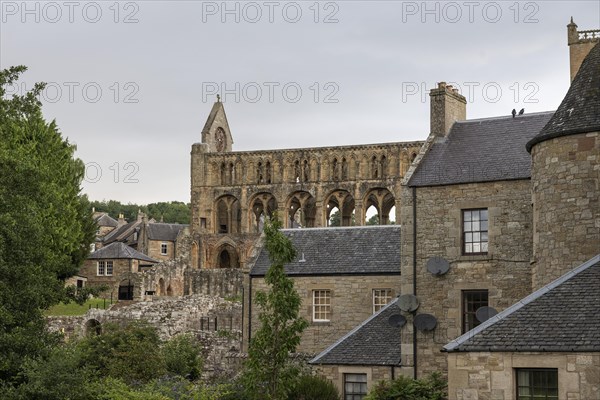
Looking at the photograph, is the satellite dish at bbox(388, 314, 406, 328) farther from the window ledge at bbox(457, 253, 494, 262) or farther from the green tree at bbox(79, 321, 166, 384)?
the green tree at bbox(79, 321, 166, 384)

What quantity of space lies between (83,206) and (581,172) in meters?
39.4

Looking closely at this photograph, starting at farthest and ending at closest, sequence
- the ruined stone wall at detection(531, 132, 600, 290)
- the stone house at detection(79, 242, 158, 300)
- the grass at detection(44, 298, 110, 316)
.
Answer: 1. the stone house at detection(79, 242, 158, 300)
2. the grass at detection(44, 298, 110, 316)
3. the ruined stone wall at detection(531, 132, 600, 290)

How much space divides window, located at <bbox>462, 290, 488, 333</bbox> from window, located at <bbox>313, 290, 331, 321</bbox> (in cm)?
952

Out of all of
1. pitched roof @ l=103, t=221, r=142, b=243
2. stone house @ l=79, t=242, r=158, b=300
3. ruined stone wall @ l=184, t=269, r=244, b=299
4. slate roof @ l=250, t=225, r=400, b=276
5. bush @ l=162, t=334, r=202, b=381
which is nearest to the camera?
slate roof @ l=250, t=225, r=400, b=276

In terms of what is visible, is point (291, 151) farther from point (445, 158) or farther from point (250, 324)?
point (445, 158)

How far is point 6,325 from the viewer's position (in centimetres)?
3127

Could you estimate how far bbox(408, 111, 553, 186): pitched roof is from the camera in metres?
30.4

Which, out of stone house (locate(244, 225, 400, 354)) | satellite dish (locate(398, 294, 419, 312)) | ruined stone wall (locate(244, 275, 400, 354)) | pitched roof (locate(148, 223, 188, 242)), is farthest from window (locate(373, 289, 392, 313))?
pitched roof (locate(148, 223, 188, 242))

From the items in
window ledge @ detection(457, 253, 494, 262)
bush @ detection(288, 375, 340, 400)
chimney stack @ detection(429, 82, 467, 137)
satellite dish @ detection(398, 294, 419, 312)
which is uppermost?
chimney stack @ detection(429, 82, 467, 137)

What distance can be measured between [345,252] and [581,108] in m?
16.7

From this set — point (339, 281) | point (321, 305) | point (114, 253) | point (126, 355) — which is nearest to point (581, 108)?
point (339, 281)

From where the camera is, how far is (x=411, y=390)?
2683cm

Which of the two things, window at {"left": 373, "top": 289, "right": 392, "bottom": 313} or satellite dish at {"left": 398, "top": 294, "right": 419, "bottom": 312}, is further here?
window at {"left": 373, "top": 289, "right": 392, "bottom": 313}

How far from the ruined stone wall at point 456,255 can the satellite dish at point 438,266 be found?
0.86 feet
